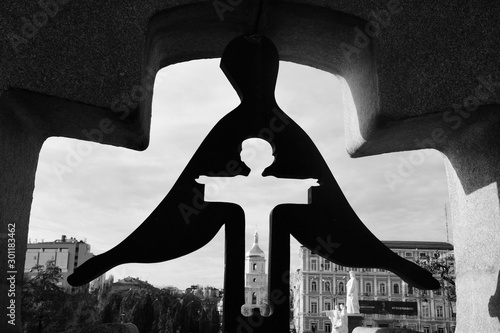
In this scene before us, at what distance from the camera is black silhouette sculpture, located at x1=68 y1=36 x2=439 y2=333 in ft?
6.92

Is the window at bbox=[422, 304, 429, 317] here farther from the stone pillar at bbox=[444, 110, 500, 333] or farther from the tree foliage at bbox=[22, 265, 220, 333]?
the stone pillar at bbox=[444, 110, 500, 333]

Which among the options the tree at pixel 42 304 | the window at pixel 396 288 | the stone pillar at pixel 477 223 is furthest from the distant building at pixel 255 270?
the stone pillar at pixel 477 223

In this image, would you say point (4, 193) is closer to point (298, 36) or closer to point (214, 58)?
point (214, 58)

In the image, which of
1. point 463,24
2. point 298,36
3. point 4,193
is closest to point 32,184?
point 4,193

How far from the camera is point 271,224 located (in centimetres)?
222

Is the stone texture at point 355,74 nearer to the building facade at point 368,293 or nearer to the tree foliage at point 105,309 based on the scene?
the tree foliage at point 105,309

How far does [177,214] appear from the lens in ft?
7.10

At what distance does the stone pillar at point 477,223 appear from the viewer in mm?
2334

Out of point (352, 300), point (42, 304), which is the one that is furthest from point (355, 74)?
point (352, 300)

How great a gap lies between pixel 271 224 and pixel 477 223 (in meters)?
1.02

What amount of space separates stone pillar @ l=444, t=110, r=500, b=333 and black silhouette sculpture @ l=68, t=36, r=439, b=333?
0.33 meters

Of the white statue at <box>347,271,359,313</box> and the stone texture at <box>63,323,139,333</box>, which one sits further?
the white statue at <box>347,271,359,313</box>

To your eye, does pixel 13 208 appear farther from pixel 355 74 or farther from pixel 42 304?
pixel 42 304

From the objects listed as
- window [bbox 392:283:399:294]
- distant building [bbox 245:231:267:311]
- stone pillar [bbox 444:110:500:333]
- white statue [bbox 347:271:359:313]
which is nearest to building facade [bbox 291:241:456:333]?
window [bbox 392:283:399:294]
